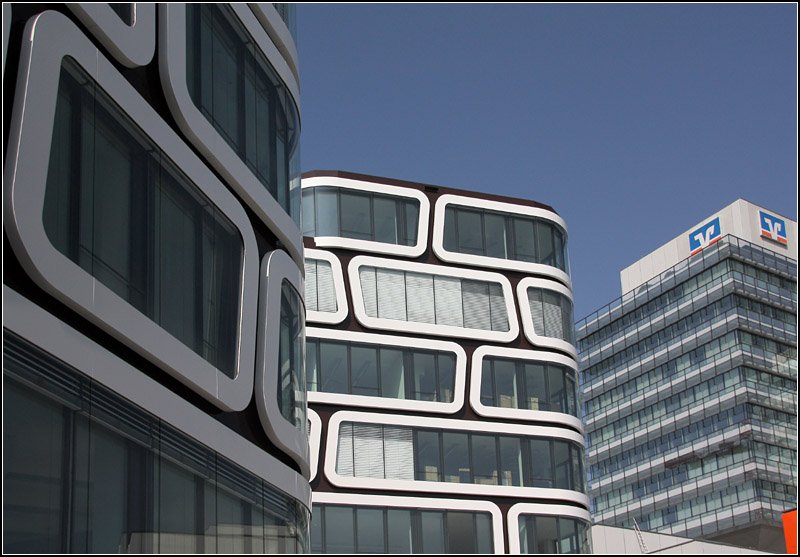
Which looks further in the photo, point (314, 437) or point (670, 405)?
point (670, 405)

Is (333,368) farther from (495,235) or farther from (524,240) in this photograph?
(524,240)

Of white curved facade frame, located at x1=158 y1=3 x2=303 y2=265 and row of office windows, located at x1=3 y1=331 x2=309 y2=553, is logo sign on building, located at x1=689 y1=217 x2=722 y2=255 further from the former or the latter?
row of office windows, located at x1=3 y1=331 x2=309 y2=553

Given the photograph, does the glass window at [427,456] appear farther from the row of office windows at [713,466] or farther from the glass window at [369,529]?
the row of office windows at [713,466]

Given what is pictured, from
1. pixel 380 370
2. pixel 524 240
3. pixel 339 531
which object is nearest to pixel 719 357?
pixel 524 240

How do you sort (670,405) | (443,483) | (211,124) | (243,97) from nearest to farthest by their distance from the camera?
(211,124) < (243,97) < (443,483) < (670,405)

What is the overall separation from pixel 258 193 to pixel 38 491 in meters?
10.9

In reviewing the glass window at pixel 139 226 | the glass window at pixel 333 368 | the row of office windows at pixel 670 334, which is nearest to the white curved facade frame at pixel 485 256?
the glass window at pixel 333 368

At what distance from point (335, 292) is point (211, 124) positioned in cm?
2801

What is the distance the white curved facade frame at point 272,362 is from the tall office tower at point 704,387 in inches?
3130

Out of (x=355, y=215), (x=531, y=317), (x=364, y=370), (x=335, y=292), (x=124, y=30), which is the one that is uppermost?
(x=355, y=215)

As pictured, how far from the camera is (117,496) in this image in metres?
17.3

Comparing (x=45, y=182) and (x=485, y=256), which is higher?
(x=485, y=256)

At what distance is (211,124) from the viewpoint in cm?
2320

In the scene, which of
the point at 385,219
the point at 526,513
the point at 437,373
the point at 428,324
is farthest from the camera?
the point at 385,219
